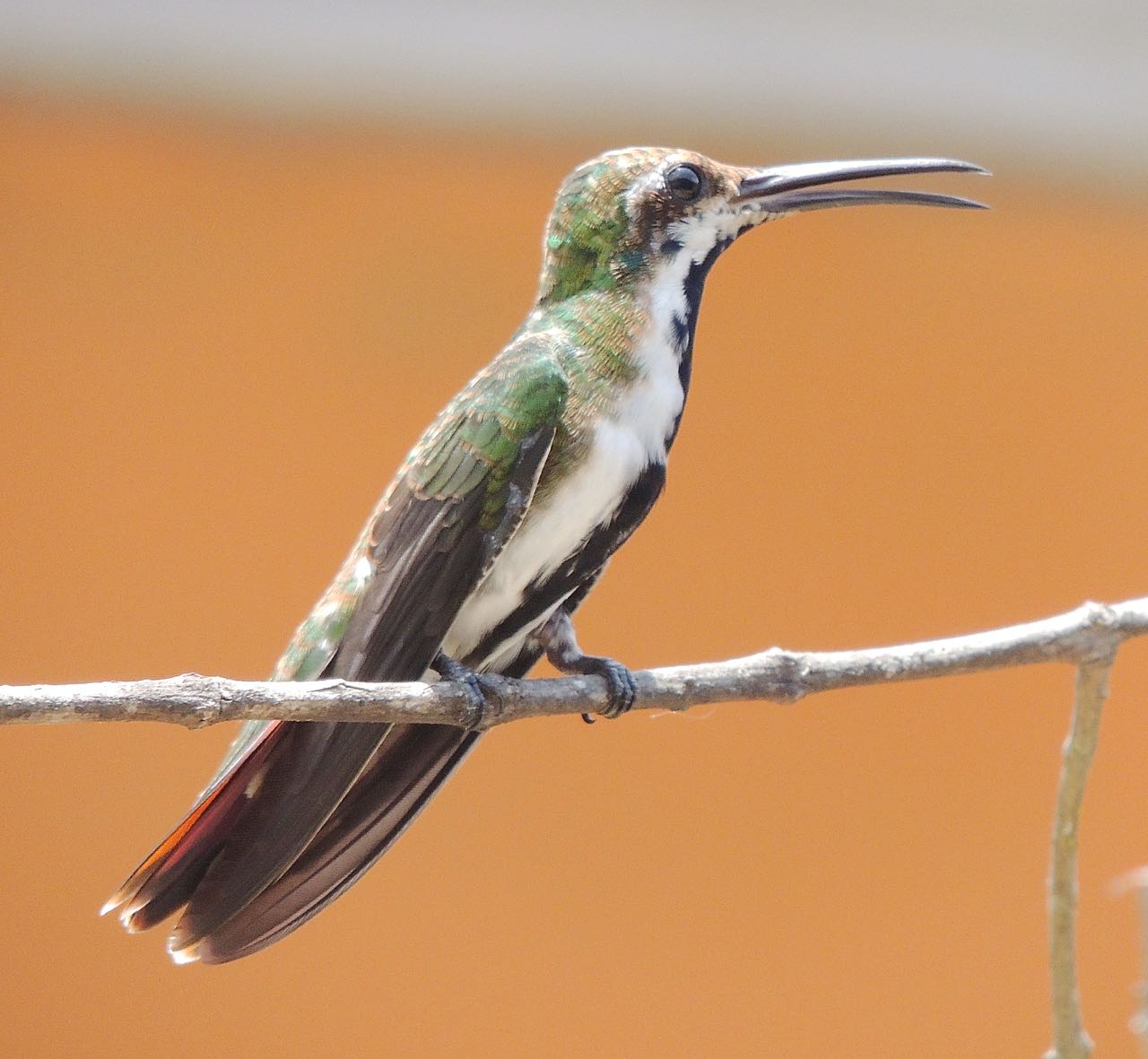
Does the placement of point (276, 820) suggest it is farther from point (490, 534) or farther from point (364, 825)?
point (490, 534)

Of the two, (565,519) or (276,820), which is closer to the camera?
Result: (276,820)

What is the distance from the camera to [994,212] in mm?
4828

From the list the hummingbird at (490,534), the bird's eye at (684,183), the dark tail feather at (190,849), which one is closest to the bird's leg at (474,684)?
the hummingbird at (490,534)

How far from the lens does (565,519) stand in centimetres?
202

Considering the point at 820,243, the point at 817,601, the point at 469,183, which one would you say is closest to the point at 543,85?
the point at 469,183

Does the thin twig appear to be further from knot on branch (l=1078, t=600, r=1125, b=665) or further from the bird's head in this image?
the bird's head

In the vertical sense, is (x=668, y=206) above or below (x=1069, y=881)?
above

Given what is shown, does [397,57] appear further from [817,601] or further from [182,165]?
[817,601]

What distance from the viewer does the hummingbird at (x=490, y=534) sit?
6.12ft

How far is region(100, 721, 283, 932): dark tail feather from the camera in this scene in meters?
1.80

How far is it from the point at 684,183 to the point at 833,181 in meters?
0.21

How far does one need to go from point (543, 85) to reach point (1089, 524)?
221cm

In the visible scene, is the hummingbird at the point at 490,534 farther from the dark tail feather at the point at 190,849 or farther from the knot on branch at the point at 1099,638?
the knot on branch at the point at 1099,638

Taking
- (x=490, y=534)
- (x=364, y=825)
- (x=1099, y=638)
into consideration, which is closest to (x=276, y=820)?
(x=364, y=825)
